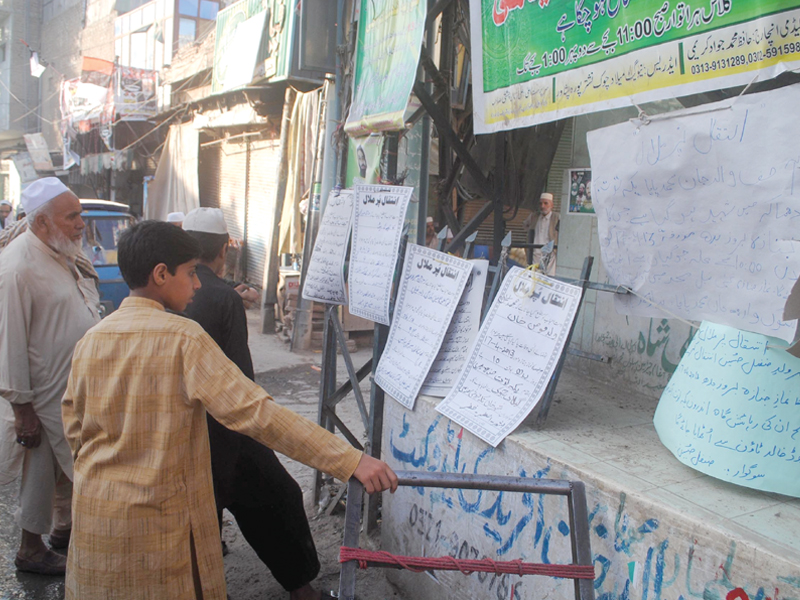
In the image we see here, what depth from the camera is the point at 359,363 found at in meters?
7.65

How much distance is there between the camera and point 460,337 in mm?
2705

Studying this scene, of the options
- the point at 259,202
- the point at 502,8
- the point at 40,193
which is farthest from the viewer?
the point at 259,202

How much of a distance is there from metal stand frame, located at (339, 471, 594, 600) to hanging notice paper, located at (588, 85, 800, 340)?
25.8 inches

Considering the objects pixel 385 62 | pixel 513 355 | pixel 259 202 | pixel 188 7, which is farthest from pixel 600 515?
pixel 188 7

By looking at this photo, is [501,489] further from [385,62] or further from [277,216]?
[277,216]

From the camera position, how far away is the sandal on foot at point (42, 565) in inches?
122

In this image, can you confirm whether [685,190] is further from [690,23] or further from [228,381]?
[228,381]

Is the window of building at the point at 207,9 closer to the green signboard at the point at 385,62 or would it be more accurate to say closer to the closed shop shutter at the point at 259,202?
the closed shop shutter at the point at 259,202

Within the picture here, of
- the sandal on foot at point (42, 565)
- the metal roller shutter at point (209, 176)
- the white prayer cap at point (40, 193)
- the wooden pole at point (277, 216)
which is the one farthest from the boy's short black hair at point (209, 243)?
the metal roller shutter at point (209, 176)

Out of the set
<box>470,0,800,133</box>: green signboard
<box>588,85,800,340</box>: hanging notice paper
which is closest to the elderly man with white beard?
<box>470,0,800,133</box>: green signboard

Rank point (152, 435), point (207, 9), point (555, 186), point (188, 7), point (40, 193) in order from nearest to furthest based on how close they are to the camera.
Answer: point (152, 435) → point (40, 193) → point (555, 186) → point (188, 7) → point (207, 9)

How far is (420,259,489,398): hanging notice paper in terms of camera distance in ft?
8.73

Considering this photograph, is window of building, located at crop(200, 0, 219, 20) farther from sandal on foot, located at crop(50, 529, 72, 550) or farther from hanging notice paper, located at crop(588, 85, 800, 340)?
hanging notice paper, located at crop(588, 85, 800, 340)

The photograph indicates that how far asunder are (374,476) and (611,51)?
1487 millimetres
